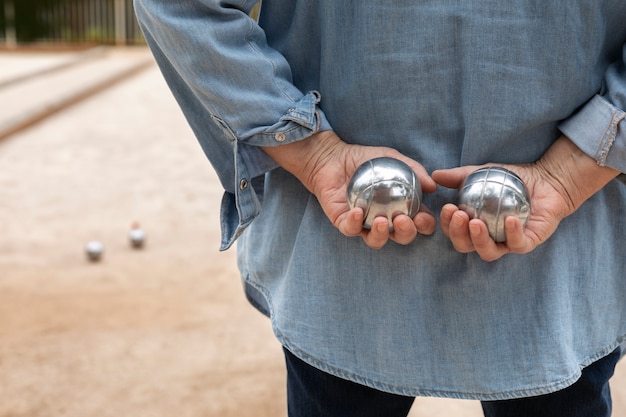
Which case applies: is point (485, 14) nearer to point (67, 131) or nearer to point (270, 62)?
point (270, 62)

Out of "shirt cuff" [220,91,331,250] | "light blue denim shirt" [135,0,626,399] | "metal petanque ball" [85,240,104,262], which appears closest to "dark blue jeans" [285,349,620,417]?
"light blue denim shirt" [135,0,626,399]

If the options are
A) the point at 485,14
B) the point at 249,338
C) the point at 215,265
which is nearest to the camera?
the point at 485,14

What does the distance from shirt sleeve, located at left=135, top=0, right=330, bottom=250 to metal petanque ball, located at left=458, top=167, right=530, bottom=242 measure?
22cm

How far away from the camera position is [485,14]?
0.90 metres

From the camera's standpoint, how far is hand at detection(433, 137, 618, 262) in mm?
890

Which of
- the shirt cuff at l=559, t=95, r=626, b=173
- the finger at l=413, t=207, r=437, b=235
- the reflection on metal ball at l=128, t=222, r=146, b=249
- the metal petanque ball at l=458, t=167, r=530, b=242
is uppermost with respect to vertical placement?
the shirt cuff at l=559, t=95, r=626, b=173

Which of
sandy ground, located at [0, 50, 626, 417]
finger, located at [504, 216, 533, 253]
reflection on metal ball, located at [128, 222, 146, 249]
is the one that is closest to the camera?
finger, located at [504, 216, 533, 253]

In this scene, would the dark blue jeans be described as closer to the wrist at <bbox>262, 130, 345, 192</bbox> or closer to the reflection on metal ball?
the wrist at <bbox>262, 130, 345, 192</bbox>

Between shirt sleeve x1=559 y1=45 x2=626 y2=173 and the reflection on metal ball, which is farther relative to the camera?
the reflection on metal ball

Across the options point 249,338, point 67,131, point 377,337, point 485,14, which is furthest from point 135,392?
point 67,131

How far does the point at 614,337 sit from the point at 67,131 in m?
5.38

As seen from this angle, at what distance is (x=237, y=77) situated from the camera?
3.09 ft

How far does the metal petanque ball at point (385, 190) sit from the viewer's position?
2.89ft

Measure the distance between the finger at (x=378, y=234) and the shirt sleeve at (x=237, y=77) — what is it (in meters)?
0.16
